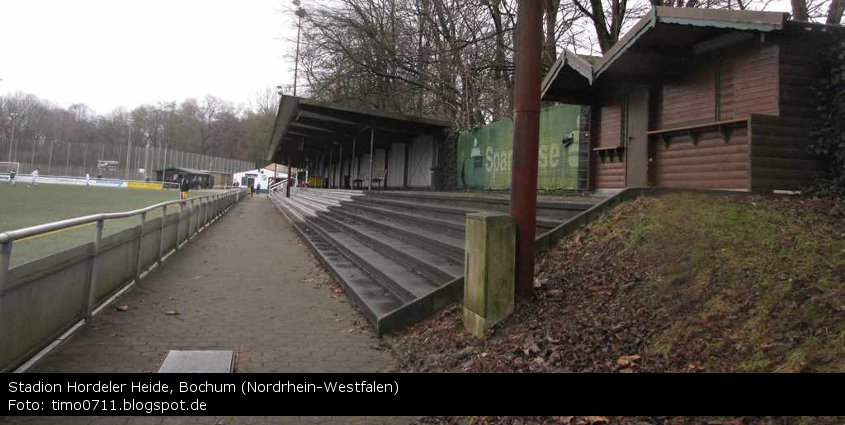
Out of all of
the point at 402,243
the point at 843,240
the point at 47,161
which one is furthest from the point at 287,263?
the point at 47,161

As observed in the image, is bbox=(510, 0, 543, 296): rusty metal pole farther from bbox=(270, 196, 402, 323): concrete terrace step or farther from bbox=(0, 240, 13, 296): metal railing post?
bbox=(0, 240, 13, 296): metal railing post

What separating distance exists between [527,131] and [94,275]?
15.3ft

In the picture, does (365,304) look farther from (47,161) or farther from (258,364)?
(47,161)

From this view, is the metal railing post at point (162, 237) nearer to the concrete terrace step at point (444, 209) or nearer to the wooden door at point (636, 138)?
the concrete terrace step at point (444, 209)

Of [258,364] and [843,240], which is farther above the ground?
[843,240]

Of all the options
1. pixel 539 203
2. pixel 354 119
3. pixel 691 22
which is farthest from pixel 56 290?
pixel 354 119

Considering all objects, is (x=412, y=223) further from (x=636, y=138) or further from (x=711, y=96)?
(x=711, y=96)

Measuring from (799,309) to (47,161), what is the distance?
99.5 meters

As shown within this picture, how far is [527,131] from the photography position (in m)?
4.63

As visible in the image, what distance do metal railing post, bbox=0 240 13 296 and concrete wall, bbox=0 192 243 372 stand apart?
4cm

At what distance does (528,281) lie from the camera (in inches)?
179

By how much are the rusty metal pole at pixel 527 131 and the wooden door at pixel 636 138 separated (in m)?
5.26

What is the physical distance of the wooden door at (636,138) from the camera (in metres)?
9.10

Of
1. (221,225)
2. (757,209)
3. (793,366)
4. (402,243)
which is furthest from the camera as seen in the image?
(221,225)
